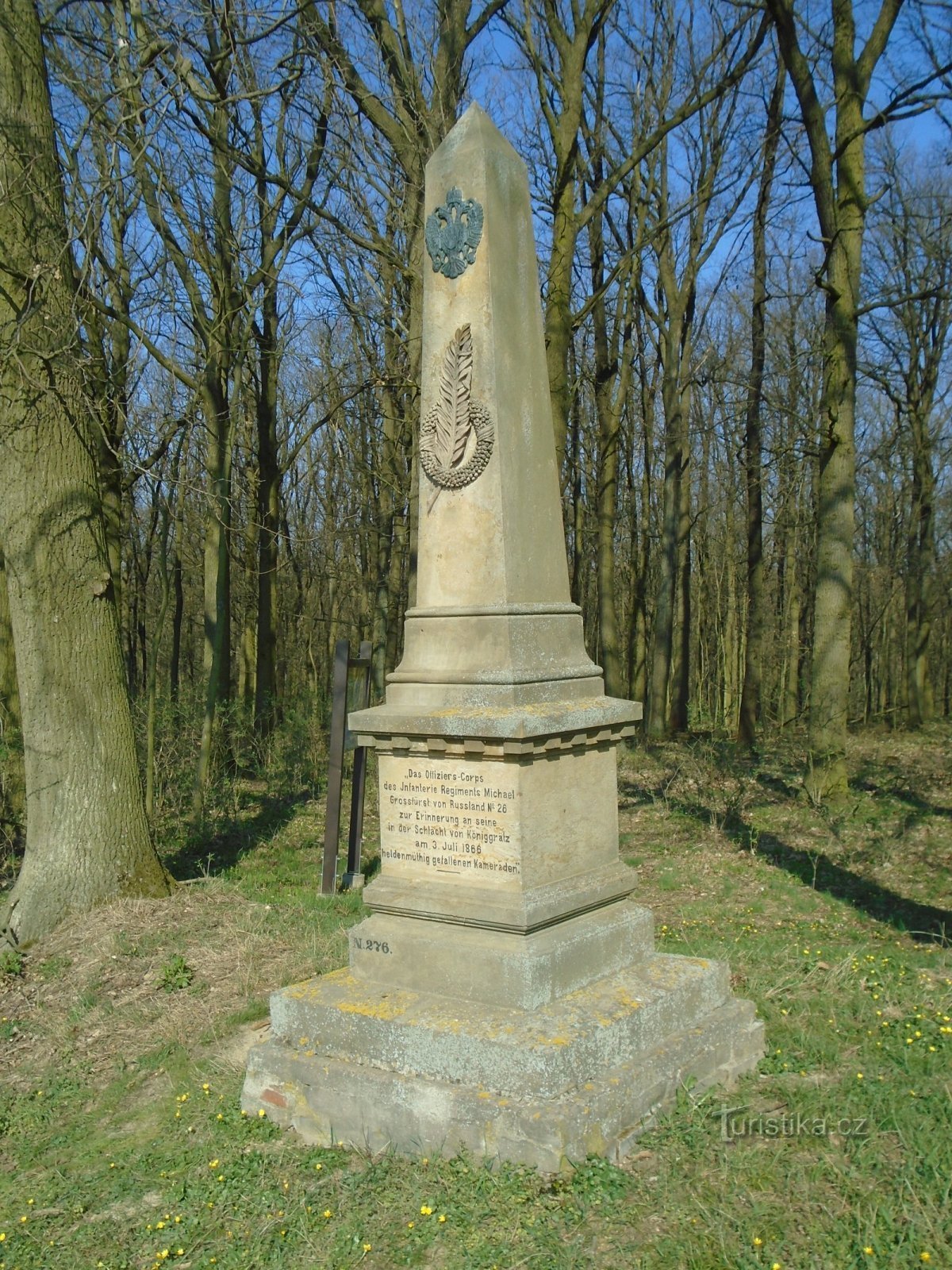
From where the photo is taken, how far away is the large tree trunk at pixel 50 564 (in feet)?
23.8

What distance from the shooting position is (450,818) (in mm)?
4621

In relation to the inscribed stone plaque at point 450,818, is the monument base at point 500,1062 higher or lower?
lower

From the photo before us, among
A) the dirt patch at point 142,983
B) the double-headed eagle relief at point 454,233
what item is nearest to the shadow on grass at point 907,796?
the dirt patch at point 142,983

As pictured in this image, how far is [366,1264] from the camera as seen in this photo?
11.1ft

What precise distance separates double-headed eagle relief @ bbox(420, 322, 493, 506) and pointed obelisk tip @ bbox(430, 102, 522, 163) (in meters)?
0.89

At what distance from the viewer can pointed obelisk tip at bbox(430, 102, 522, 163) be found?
4.93 metres

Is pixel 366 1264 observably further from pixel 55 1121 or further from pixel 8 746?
Answer: pixel 8 746

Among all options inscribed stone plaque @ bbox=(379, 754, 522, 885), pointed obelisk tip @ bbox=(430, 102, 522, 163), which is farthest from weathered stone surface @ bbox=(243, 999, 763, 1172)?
pointed obelisk tip @ bbox=(430, 102, 522, 163)

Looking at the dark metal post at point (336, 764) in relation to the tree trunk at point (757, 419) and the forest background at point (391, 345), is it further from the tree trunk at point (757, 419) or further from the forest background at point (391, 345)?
the tree trunk at point (757, 419)

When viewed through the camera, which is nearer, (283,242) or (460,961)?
(460,961)

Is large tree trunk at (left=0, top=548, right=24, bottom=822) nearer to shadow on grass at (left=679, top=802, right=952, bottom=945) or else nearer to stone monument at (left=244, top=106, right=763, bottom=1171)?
stone monument at (left=244, top=106, right=763, bottom=1171)

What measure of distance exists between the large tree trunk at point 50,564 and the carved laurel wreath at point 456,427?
346 centimetres

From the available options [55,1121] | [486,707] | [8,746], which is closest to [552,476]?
[486,707]

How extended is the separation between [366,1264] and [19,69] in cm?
781
